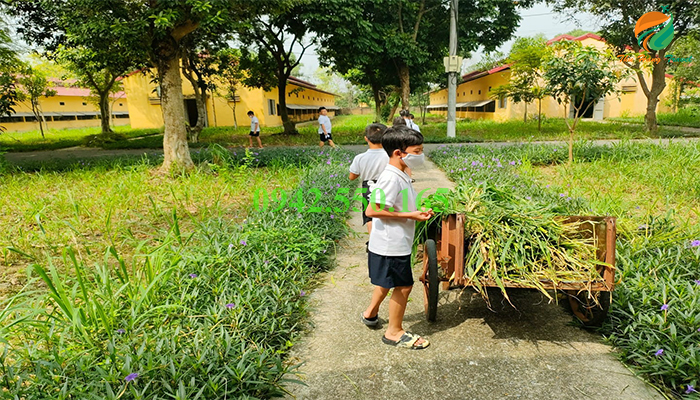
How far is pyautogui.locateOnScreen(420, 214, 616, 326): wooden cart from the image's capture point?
2.27m

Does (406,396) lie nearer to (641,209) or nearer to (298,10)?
(641,209)

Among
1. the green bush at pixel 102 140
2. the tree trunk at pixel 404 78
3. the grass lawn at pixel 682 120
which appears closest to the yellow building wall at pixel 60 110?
the green bush at pixel 102 140

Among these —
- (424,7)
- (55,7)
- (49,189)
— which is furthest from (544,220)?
(424,7)

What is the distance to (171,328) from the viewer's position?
231 cm

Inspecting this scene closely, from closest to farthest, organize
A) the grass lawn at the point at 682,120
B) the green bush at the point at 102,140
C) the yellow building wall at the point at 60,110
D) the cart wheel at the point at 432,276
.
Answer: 1. the cart wheel at the point at 432,276
2. the green bush at the point at 102,140
3. the grass lawn at the point at 682,120
4. the yellow building wall at the point at 60,110

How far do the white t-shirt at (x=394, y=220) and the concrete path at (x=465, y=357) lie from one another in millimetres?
673

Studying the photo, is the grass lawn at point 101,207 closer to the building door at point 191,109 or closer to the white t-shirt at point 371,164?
the white t-shirt at point 371,164

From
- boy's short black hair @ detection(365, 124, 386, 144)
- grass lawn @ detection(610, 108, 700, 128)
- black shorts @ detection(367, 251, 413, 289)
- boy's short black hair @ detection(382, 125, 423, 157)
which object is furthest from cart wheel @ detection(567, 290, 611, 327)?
grass lawn @ detection(610, 108, 700, 128)

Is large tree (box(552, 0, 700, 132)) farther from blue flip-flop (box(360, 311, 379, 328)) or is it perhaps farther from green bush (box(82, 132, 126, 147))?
green bush (box(82, 132, 126, 147))

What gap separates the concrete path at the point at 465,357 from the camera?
210 centimetres

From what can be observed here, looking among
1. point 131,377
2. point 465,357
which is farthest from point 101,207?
point 465,357

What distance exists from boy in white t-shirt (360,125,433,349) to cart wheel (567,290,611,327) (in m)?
1.05

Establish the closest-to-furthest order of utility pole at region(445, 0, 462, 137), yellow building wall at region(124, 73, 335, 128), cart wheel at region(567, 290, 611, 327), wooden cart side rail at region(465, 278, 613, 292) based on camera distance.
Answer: wooden cart side rail at region(465, 278, 613, 292)
cart wheel at region(567, 290, 611, 327)
utility pole at region(445, 0, 462, 137)
yellow building wall at region(124, 73, 335, 128)

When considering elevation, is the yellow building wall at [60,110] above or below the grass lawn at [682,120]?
above
